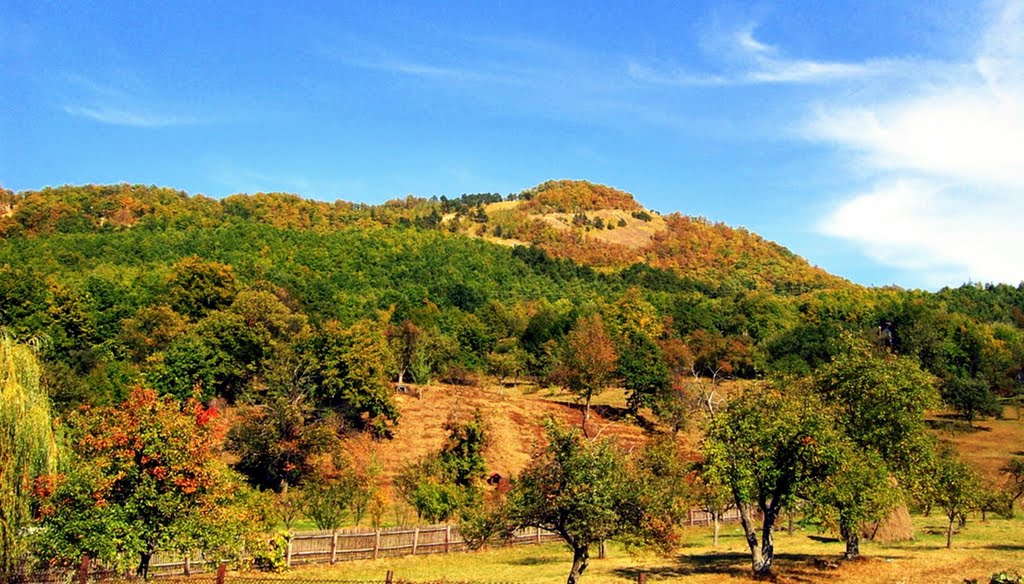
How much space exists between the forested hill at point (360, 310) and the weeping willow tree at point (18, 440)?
3.63 m

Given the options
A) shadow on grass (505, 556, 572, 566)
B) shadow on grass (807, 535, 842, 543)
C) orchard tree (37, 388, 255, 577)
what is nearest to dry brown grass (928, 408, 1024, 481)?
shadow on grass (807, 535, 842, 543)

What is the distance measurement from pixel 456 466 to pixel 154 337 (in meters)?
38.8

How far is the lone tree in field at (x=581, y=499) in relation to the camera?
2166 centimetres

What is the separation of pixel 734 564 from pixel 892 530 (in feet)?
45.3

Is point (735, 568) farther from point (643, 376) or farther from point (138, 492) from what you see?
point (643, 376)

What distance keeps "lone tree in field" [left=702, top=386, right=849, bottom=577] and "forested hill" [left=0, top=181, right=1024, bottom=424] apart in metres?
6.98

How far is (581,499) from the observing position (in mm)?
21609

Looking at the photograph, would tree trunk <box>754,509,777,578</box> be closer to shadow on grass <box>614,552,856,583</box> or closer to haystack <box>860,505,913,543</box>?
shadow on grass <box>614,552,856,583</box>

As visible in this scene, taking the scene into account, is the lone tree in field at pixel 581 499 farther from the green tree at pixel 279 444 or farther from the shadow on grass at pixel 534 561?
the green tree at pixel 279 444

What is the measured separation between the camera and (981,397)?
87438mm

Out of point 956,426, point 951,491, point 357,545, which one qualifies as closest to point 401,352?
point 357,545

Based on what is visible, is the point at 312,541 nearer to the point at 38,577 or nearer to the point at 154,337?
the point at 38,577

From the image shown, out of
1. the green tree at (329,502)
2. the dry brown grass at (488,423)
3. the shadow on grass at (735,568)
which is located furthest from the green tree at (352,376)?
the shadow on grass at (735,568)

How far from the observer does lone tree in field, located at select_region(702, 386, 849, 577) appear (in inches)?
1041
